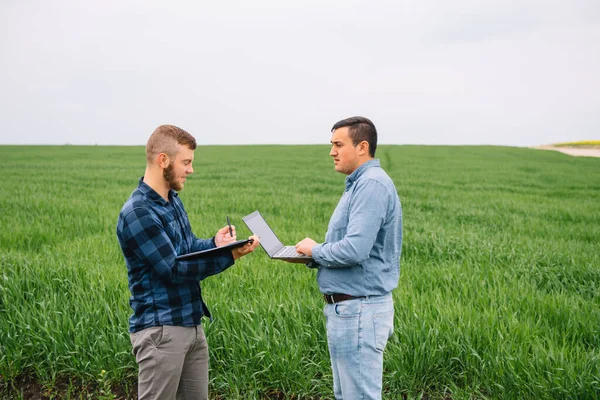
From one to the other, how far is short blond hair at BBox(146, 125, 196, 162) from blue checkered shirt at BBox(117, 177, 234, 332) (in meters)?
0.20

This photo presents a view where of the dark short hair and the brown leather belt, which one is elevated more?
the dark short hair

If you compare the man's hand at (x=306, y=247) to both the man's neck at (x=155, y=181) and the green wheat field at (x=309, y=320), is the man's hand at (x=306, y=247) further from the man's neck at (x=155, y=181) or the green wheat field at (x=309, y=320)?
the green wheat field at (x=309, y=320)

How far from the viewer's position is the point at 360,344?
2.31 meters

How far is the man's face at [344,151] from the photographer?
7.88 ft

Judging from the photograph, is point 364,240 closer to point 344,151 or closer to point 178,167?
point 344,151

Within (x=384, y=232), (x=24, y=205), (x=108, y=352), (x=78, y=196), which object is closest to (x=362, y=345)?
(x=384, y=232)

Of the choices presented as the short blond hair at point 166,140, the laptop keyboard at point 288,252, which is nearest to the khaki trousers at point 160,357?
the laptop keyboard at point 288,252

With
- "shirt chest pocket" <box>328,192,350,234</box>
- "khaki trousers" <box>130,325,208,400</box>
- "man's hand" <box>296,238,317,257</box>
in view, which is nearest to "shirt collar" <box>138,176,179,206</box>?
"khaki trousers" <box>130,325,208,400</box>

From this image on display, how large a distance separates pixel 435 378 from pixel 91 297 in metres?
3.30

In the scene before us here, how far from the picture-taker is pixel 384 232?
2387 millimetres

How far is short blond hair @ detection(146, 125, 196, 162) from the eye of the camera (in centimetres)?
237

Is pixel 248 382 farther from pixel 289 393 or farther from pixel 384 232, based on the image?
pixel 384 232

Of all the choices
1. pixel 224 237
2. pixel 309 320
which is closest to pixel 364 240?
pixel 224 237

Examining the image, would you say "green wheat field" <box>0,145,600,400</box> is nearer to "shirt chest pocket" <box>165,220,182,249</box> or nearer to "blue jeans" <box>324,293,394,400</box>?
"blue jeans" <box>324,293,394,400</box>
